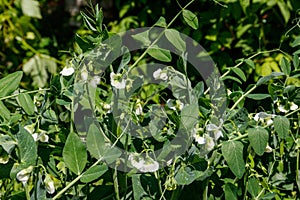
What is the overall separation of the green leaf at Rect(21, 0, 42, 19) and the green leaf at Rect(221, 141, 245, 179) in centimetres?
195

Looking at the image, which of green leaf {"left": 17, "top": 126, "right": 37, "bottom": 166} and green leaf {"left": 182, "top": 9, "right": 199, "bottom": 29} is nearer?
green leaf {"left": 17, "top": 126, "right": 37, "bottom": 166}

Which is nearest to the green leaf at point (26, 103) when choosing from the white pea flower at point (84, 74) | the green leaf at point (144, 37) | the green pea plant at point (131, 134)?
the green pea plant at point (131, 134)

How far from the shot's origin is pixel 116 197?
989mm

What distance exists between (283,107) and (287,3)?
140 cm

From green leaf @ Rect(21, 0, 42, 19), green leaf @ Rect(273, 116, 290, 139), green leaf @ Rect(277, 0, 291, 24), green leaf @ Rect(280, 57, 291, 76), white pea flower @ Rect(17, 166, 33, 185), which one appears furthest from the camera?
green leaf @ Rect(21, 0, 42, 19)

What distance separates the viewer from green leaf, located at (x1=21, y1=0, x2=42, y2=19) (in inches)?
108

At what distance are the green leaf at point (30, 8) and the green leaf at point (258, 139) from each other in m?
1.96

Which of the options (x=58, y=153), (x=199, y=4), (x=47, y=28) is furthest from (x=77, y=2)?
(x=58, y=153)

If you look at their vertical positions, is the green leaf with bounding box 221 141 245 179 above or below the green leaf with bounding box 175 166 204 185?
above

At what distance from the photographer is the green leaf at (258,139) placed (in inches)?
37.2

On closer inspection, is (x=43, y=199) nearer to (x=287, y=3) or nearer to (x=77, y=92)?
(x=77, y=92)

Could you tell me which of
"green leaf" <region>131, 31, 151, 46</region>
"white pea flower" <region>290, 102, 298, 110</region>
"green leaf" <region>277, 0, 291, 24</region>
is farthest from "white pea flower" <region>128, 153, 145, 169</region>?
"green leaf" <region>277, 0, 291, 24</region>

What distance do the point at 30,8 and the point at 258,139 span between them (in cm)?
202

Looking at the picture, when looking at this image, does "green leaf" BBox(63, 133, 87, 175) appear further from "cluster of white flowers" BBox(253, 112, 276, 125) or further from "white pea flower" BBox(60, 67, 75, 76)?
"cluster of white flowers" BBox(253, 112, 276, 125)
